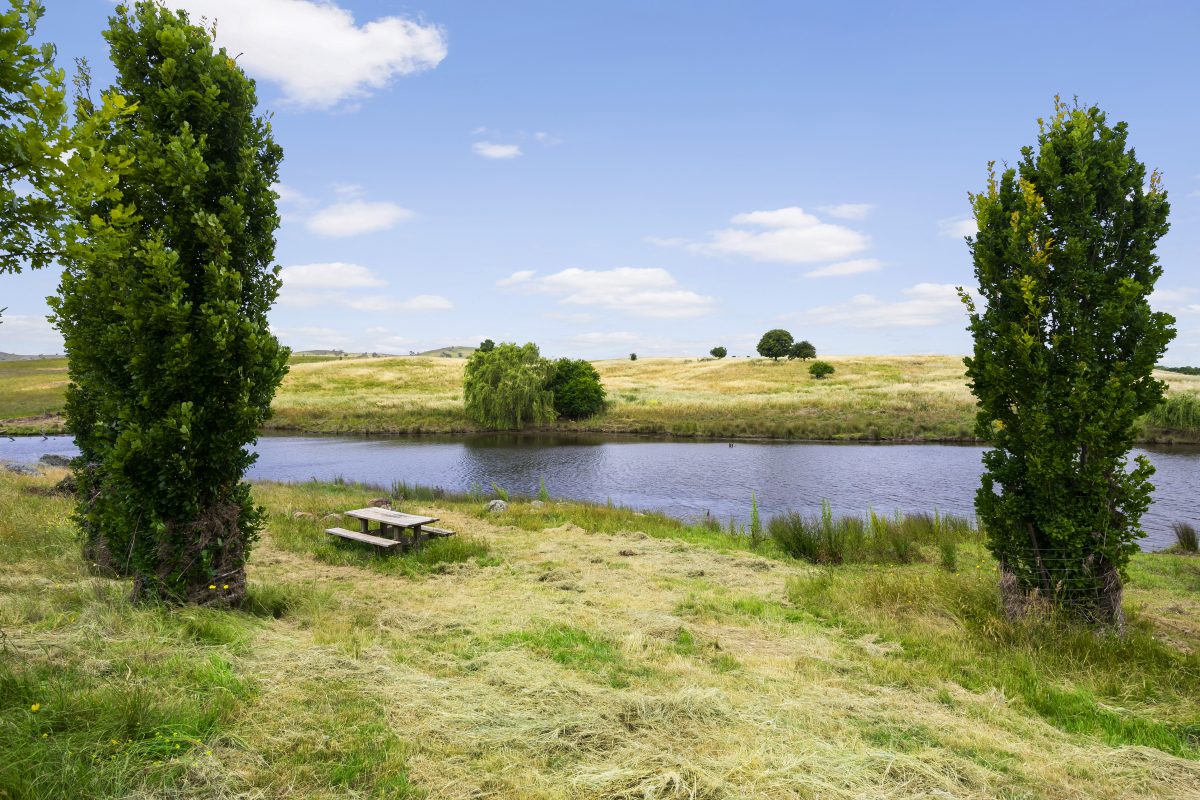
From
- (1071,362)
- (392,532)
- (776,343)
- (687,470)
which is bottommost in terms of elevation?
(687,470)

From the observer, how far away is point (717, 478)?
27.0 m

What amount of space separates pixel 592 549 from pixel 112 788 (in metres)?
8.67

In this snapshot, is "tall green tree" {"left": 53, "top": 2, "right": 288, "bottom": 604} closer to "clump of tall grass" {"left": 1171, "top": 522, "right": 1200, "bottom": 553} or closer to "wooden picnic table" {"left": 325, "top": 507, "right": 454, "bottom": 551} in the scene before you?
"wooden picnic table" {"left": 325, "top": 507, "right": 454, "bottom": 551}

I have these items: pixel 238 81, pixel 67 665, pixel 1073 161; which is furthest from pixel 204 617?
pixel 1073 161

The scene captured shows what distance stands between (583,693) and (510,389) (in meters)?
41.3

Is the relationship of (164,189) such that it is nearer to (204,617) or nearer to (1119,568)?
(204,617)

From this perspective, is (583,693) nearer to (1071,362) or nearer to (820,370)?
(1071,362)

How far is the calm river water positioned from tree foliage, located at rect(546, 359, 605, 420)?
6599mm

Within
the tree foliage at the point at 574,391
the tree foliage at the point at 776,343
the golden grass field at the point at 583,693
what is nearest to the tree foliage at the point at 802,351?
the tree foliage at the point at 776,343

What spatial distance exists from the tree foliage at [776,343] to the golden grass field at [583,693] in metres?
72.1

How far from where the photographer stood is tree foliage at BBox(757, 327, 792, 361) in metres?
79.2

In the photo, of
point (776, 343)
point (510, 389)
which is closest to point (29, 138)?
point (510, 389)

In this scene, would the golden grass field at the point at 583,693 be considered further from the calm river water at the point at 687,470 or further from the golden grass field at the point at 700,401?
the golden grass field at the point at 700,401

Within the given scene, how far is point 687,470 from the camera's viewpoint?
29516mm
